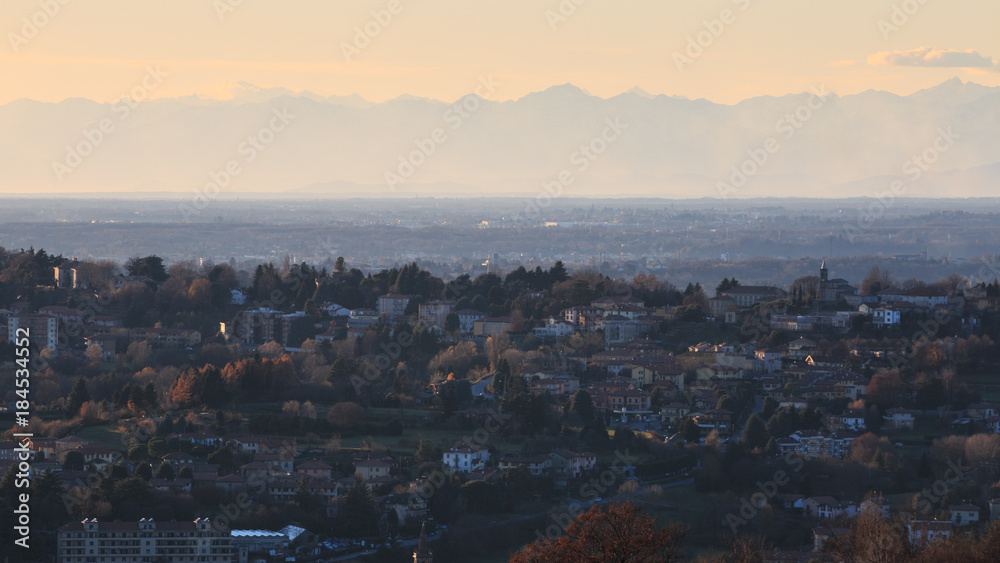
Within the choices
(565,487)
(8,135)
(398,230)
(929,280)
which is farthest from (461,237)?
(565,487)

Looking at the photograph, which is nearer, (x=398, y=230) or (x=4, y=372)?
(x=4, y=372)

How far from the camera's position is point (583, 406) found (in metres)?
32.2

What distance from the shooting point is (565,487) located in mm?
27516

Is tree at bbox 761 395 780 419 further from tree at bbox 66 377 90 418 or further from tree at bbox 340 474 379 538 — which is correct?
tree at bbox 66 377 90 418

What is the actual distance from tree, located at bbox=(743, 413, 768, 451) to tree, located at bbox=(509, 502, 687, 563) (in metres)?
15.9

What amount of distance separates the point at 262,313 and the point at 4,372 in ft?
29.2

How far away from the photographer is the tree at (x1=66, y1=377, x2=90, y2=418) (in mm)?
31891

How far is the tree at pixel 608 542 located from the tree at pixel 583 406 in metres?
17.7

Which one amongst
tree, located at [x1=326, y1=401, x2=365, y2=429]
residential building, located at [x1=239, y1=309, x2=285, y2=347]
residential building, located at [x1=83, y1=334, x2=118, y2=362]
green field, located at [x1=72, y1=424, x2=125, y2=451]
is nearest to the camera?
green field, located at [x1=72, y1=424, x2=125, y2=451]

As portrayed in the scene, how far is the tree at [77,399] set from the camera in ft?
105

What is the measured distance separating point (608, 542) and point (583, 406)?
18306mm

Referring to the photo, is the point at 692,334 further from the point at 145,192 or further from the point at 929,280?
the point at 145,192

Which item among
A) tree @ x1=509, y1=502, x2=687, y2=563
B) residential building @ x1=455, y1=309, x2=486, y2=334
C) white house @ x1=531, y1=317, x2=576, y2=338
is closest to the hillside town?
white house @ x1=531, y1=317, x2=576, y2=338

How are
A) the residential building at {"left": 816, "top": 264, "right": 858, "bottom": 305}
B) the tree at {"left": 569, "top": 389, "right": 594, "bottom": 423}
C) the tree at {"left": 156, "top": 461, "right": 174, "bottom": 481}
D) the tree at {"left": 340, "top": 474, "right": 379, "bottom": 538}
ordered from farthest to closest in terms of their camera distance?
the residential building at {"left": 816, "top": 264, "right": 858, "bottom": 305}
the tree at {"left": 569, "top": 389, "right": 594, "bottom": 423}
the tree at {"left": 156, "top": 461, "right": 174, "bottom": 481}
the tree at {"left": 340, "top": 474, "right": 379, "bottom": 538}
